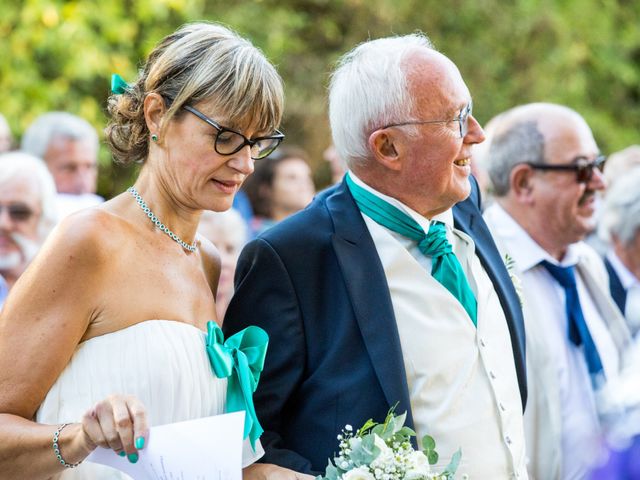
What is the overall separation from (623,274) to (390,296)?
3.12 m

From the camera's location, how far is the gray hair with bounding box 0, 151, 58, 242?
6.07 metres

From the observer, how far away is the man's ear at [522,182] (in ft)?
17.9

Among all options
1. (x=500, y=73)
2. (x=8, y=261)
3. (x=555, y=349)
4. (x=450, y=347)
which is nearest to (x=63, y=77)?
(x=8, y=261)

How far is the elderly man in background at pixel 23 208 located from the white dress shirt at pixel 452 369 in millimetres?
2775

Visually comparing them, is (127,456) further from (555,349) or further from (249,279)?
(555,349)

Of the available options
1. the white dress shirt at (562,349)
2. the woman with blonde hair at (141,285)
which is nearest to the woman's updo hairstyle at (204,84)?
the woman with blonde hair at (141,285)

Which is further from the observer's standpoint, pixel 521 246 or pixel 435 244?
pixel 521 246

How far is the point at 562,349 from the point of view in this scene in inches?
197

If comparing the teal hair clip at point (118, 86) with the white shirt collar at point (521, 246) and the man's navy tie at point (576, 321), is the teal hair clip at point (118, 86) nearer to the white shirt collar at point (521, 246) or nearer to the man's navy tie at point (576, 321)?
the white shirt collar at point (521, 246)

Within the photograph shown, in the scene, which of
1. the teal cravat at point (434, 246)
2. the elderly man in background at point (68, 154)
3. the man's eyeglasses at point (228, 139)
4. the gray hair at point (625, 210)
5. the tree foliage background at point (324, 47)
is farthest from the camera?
the tree foliage background at point (324, 47)

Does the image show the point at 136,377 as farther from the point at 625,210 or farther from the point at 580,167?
the point at 625,210

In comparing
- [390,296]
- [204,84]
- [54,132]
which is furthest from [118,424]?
[54,132]

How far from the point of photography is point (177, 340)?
3186mm

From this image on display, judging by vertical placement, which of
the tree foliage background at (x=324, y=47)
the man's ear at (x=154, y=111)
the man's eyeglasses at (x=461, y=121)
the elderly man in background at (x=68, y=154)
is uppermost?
the tree foliage background at (x=324, y=47)
